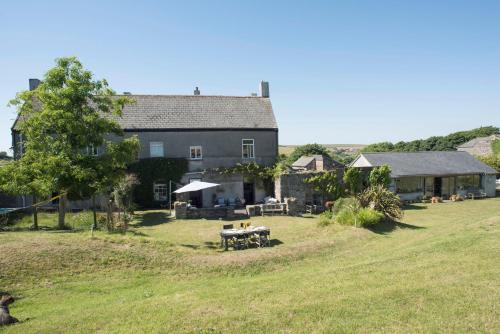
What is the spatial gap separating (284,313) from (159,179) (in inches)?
900

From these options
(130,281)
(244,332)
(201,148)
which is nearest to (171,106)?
(201,148)

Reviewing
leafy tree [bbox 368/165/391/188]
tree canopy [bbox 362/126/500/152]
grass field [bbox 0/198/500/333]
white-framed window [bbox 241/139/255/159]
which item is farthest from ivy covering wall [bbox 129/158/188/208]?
tree canopy [bbox 362/126/500/152]

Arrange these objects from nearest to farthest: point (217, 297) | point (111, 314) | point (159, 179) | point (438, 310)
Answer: point (438, 310)
point (111, 314)
point (217, 297)
point (159, 179)

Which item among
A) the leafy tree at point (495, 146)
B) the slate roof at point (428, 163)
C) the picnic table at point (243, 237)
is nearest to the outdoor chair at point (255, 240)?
the picnic table at point (243, 237)

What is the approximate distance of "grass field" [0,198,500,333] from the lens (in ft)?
24.7

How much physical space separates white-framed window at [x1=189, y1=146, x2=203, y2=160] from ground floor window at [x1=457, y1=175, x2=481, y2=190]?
2375 cm

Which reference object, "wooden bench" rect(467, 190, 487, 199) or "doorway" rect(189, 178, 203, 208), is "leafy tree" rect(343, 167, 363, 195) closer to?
"doorway" rect(189, 178, 203, 208)

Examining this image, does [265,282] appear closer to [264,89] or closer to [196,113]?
[196,113]

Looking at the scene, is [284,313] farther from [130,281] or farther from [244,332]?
[130,281]

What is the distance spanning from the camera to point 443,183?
3341 centimetres

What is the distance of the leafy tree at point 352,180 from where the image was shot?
1090 inches

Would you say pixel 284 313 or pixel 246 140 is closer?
pixel 284 313

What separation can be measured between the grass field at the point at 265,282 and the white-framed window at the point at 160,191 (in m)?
10.8

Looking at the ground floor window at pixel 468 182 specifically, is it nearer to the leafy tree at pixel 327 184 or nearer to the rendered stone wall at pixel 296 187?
the leafy tree at pixel 327 184
